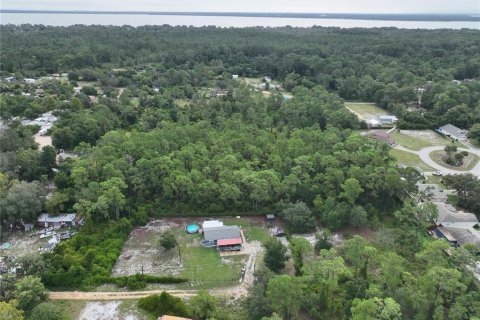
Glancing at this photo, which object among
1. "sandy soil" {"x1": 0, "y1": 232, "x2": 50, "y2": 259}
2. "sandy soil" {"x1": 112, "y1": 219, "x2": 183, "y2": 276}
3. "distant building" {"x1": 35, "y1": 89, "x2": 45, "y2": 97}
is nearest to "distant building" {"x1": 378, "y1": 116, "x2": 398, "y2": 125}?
"sandy soil" {"x1": 112, "y1": 219, "x2": 183, "y2": 276}

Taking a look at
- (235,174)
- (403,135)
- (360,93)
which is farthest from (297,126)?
(360,93)

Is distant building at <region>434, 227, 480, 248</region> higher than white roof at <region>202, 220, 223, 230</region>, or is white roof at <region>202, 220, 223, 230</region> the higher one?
white roof at <region>202, 220, 223, 230</region>

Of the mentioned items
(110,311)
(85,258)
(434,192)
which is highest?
(85,258)

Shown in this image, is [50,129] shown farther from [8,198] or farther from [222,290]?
[222,290]

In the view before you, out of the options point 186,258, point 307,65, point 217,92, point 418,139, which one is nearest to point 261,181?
point 186,258

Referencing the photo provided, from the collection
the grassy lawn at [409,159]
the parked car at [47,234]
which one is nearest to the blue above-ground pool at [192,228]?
the parked car at [47,234]

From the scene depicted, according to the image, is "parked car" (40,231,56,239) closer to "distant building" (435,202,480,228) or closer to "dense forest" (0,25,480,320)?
"dense forest" (0,25,480,320)

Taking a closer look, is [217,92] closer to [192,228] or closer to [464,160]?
[464,160]

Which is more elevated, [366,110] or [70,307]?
[366,110]
